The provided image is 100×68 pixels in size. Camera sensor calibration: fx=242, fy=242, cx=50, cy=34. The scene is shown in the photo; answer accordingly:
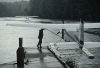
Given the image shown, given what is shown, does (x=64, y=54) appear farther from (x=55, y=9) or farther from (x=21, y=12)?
(x=21, y=12)

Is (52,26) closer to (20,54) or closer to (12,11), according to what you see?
(20,54)

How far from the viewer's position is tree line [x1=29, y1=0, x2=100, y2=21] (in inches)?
2499

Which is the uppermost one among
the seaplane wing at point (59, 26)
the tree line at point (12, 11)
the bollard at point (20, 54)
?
the seaplane wing at point (59, 26)

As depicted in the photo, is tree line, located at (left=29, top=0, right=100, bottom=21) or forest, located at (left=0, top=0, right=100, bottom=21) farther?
forest, located at (left=0, top=0, right=100, bottom=21)

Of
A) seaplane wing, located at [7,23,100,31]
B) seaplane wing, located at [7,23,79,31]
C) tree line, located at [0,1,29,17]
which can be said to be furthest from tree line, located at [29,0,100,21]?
seaplane wing, located at [7,23,79,31]

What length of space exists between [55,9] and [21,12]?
43096mm

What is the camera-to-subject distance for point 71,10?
7525 cm

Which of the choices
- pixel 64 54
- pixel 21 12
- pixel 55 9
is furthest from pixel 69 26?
pixel 21 12

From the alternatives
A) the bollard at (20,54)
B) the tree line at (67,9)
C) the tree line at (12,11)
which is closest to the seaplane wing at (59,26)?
the bollard at (20,54)

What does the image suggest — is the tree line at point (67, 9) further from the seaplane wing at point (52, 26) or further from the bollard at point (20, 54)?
the bollard at point (20, 54)

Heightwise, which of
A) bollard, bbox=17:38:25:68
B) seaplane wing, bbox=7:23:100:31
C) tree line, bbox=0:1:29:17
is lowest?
tree line, bbox=0:1:29:17

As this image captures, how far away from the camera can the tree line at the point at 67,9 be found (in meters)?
63.5

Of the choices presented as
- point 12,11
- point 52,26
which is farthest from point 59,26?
point 12,11

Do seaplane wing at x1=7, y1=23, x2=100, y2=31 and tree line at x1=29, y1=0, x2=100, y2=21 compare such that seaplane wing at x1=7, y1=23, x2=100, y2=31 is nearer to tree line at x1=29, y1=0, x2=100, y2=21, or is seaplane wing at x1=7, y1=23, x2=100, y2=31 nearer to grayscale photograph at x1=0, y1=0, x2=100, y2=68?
grayscale photograph at x1=0, y1=0, x2=100, y2=68
